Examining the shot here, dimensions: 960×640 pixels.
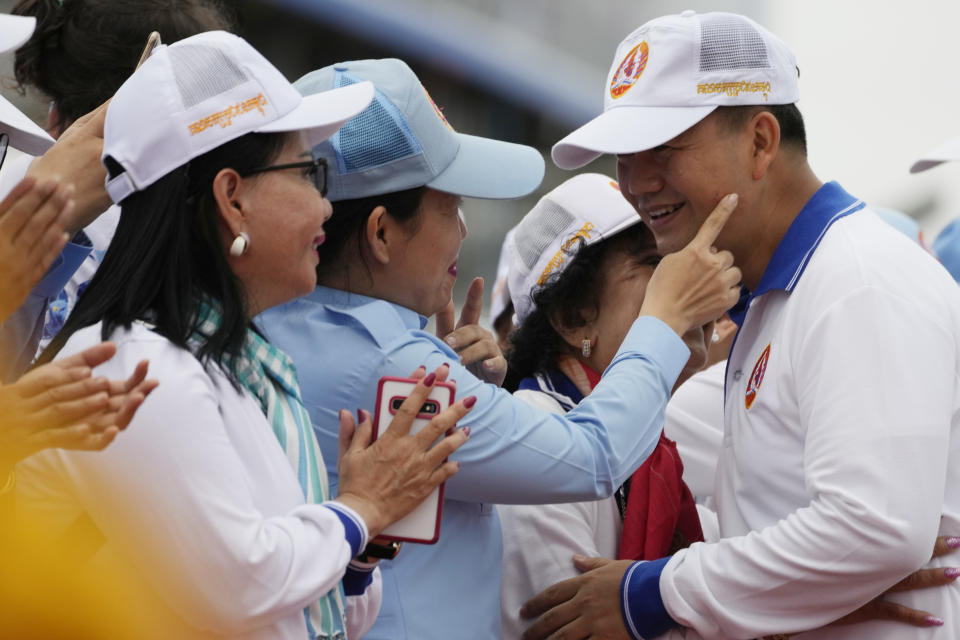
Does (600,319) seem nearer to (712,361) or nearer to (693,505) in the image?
(693,505)

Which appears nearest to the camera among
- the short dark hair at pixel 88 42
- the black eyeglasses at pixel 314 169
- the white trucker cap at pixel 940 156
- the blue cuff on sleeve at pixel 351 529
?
the blue cuff on sleeve at pixel 351 529

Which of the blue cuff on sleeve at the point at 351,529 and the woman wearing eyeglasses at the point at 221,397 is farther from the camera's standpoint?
the blue cuff on sleeve at the point at 351,529

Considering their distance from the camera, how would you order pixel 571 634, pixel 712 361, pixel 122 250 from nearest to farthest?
pixel 122 250 → pixel 571 634 → pixel 712 361

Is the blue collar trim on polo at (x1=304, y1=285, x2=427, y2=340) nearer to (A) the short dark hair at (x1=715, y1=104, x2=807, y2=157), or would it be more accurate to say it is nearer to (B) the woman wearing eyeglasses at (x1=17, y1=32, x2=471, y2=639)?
(B) the woman wearing eyeglasses at (x1=17, y1=32, x2=471, y2=639)

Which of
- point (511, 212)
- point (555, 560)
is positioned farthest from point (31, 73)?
point (511, 212)

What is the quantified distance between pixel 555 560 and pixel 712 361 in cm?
180

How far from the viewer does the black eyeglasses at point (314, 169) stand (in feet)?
7.70

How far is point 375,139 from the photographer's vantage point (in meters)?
2.72

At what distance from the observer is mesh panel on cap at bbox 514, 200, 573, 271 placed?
3.59 meters

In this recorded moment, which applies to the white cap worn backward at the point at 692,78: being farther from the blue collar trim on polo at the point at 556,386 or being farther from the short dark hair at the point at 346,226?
the blue collar trim on polo at the point at 556,386

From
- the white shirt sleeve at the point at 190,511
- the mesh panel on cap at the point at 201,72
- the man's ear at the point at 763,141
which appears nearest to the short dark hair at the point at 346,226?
the mesh panel on cap at the point at 201,72

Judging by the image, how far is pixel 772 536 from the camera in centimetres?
257

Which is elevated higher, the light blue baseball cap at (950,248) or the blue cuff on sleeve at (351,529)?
the blue cuff on sleeve at (351,529)

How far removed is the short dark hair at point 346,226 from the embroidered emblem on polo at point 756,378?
870 mm
